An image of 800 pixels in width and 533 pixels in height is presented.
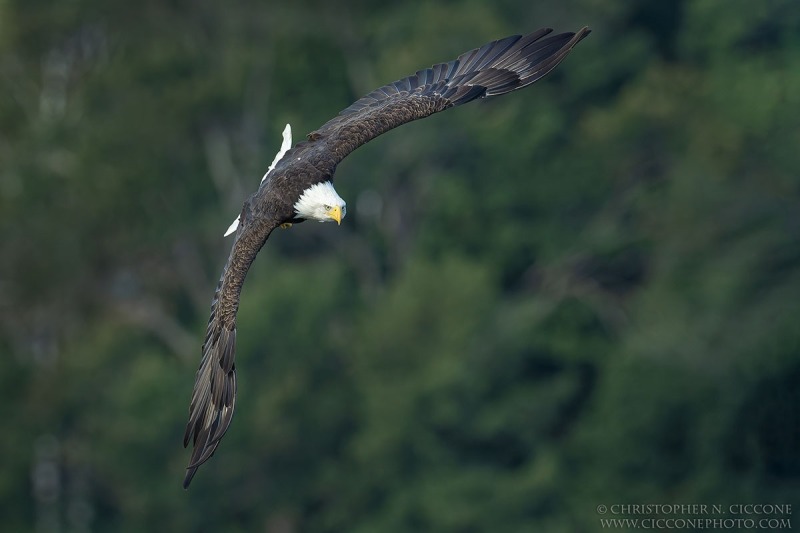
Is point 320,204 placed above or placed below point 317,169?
below

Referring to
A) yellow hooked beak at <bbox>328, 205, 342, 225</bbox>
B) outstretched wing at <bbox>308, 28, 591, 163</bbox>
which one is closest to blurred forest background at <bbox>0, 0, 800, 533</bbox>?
outstretched wing at <bbox>308, 28, 591, 163</bbox>

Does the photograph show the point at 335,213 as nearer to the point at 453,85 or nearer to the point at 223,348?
the point at 223,348

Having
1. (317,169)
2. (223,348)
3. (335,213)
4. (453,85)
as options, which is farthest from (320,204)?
(453,85)

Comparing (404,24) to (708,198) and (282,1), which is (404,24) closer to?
(282,1)

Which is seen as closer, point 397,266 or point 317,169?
point 317,169

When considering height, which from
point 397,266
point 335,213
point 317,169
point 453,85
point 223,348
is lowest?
point 223,348

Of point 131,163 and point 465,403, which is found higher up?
point 131,163

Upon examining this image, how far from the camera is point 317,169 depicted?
17.0 m

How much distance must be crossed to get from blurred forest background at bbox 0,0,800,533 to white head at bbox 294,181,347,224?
12.9 meters

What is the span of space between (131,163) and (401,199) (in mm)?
4494

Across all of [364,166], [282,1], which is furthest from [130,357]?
[282,1]

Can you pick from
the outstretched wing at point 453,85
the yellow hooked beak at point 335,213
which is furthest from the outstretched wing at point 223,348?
the outstretched wing at point 453,85

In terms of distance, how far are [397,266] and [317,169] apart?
20.2 meters

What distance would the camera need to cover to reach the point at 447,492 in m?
32.1
